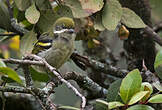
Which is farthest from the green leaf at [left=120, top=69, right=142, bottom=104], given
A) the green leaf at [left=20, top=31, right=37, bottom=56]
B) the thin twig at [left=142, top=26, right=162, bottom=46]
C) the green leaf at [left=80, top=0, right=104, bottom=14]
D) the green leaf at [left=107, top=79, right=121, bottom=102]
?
the thin twig at [left=142, top=26, right=162, bottom=46]

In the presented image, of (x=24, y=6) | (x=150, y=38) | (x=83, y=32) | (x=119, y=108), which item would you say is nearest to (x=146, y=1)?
(x=150, y=38)

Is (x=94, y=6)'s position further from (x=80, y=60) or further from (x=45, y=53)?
(x=45, y=53)

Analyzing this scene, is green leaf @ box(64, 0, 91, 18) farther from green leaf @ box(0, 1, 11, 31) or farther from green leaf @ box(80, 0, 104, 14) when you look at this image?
green leaf @ box(0, 1, 11, 31)

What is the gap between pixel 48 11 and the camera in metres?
1.94

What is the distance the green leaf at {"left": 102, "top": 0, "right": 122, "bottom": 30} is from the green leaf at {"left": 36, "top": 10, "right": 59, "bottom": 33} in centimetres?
28

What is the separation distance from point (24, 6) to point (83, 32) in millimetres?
481

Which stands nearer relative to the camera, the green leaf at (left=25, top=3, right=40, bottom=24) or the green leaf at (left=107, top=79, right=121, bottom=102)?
the green leaf at (left=107, top=79, right=121, bottom=102)

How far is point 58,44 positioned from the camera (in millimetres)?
2367

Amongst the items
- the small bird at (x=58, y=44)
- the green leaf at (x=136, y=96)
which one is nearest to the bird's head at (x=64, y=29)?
the small bird at (x=58, y=44)

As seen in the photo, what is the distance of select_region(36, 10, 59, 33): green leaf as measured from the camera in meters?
1.95

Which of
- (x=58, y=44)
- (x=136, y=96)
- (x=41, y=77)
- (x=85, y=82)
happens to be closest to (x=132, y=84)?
(x=136, y=96)

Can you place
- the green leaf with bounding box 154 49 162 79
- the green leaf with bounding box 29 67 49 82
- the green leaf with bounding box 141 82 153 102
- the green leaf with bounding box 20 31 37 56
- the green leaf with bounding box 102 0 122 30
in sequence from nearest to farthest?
the green leaf with bounding box 141 82 153 102 → the green leaf with bounding box 154 49 162 79 → the green leaf with bounding box 102 0 122 30 → the green leaf with bounding box 20 31 37 56 → the green leaf with bounding box 29 67 49 82

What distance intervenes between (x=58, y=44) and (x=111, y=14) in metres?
0.61

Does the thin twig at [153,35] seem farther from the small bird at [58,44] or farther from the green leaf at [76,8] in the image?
the green leaf at [76,8]
